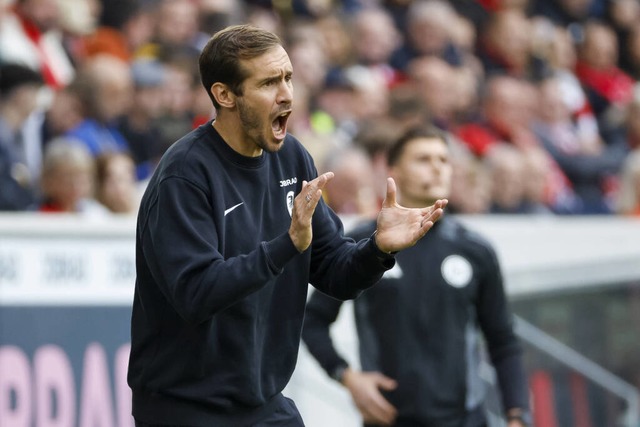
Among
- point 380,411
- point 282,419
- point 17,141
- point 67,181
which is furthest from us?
point 17,141

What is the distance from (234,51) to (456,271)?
98.6 inches

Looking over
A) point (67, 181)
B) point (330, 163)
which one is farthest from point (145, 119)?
point (67, 181)

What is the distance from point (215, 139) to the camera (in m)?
4.31

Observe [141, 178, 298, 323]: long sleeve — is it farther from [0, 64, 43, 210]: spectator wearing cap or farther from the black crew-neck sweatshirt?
[0, 64, 43, 210]: spectator wearing cap

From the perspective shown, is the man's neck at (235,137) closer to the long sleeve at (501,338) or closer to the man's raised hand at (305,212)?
the man's raised hand at (305,212)

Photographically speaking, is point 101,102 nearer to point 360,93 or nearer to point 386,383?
point 360,93

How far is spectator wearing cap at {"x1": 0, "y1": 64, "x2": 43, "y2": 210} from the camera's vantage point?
7.70m

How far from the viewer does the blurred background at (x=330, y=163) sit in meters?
7.08

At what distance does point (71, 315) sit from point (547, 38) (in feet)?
27.9

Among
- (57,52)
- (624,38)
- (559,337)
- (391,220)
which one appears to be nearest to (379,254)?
(391,220)

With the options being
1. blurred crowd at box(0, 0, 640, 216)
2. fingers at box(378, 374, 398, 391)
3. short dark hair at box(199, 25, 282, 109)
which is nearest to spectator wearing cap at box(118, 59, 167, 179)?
blurred crowd at box(0, 0, 640, 216)

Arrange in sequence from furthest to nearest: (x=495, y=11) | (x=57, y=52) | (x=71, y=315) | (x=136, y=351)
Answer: (x=495, y=11) → (x=57, y=52) → (x=71, y=315) → (x=136, y=351)

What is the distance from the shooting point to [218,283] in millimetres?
3902

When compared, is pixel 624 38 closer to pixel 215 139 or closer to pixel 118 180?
pixel 118 180
